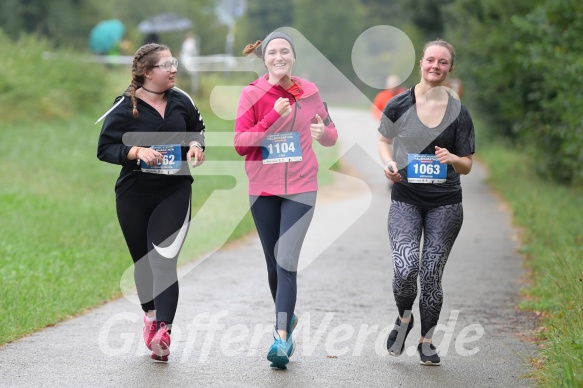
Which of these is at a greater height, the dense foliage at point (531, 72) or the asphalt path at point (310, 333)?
the dense foliage at point (531, 72)

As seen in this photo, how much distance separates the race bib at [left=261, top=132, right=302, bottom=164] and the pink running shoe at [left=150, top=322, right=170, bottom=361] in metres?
1.29

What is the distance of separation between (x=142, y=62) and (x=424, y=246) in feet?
7.06

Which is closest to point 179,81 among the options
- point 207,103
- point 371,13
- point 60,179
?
point 207,103

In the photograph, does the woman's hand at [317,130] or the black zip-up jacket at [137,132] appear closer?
the woman's hand at [317,130]

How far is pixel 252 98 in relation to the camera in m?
7.04

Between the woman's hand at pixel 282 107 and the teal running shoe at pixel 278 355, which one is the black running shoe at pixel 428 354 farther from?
the woman's hand at pixel 282 107

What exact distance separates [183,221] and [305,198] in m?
0.81

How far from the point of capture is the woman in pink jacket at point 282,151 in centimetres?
697

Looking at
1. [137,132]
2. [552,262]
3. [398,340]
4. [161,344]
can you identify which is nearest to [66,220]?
[552,262]

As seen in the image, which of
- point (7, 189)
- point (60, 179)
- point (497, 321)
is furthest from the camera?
point (60, 179)

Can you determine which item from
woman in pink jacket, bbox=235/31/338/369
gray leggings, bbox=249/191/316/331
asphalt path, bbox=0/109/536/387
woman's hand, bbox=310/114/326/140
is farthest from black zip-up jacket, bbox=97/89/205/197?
asphalt path, bbox=0/109/536/387

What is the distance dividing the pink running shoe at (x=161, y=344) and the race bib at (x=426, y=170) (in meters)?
1.85

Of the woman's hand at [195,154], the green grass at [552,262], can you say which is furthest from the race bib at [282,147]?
the green grass at [552,262]

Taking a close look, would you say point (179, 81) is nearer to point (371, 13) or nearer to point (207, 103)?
point (207, 103)
